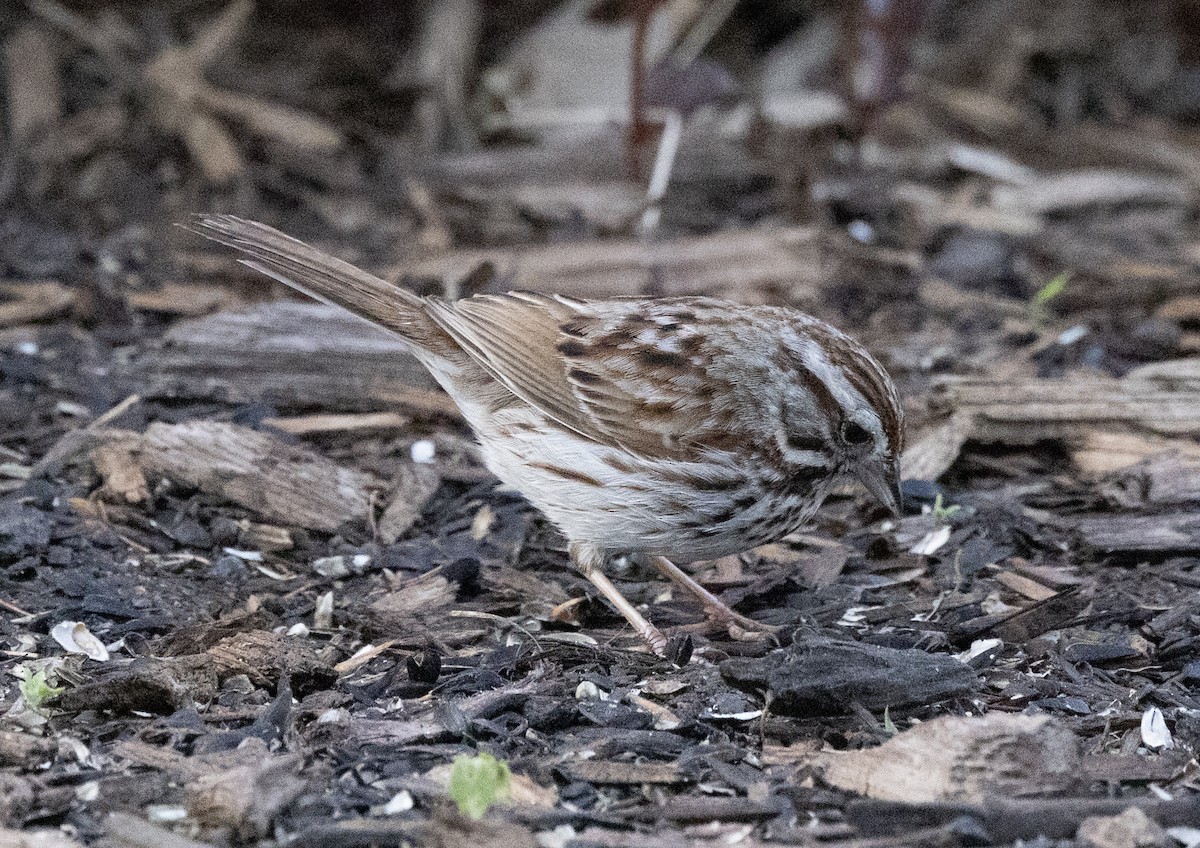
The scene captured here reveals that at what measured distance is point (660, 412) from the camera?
5.05 meters

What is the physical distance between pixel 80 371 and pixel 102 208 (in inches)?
78.5

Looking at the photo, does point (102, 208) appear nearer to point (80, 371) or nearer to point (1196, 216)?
point (80, 371)

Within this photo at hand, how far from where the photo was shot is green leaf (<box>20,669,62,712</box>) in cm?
412

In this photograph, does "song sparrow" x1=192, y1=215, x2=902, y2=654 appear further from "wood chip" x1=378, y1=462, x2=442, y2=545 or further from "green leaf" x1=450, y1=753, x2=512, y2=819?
Answer: "green leaf" x1=450, y1=753, x2=512, y2=819

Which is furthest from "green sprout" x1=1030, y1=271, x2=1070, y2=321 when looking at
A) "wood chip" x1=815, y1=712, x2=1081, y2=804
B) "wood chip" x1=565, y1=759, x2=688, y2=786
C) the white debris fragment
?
the white debris fragment

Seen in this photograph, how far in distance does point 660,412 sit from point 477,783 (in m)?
1.86

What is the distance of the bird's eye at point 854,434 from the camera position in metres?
5.00

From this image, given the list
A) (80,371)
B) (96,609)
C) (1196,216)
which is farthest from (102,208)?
(1196,216)

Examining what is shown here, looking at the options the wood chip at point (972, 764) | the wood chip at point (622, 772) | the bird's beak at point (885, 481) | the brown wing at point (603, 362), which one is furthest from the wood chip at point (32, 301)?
the wood chip at point (972, 764)

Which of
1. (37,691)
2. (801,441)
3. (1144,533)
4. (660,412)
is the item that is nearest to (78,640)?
(37,691)

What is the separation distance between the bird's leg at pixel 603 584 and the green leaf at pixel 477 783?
1544mm

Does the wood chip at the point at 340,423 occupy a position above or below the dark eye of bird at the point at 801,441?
below

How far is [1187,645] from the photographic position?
185 inches

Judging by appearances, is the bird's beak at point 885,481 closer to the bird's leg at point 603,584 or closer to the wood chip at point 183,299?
the bird's leg at point 603,584
